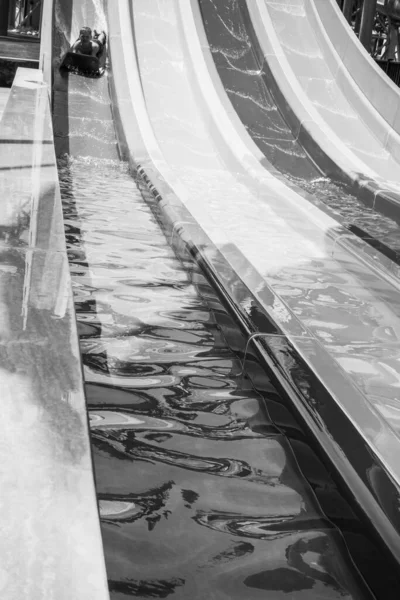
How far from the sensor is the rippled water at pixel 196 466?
124 centimetres

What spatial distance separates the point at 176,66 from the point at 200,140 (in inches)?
47.8

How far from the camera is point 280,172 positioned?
17.8 ft

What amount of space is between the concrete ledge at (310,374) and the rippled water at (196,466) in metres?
0.05

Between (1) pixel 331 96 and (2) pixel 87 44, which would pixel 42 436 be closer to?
(1) pixel 331 96

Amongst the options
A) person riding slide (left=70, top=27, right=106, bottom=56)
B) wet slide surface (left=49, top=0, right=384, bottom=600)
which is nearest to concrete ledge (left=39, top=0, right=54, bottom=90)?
person riding slide (left=70, top=27, right=106, bottom=56)

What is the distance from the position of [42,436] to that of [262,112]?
18.6ft

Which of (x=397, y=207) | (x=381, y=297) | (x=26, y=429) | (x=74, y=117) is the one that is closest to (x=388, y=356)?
(x=381, y=297)

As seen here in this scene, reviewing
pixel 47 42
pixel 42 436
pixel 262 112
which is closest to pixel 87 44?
pixel 47 42

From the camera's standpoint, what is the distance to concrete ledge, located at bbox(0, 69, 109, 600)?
0.66 m

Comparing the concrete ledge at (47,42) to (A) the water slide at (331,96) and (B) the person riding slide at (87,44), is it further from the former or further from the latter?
(A) the water slide at (331,96)

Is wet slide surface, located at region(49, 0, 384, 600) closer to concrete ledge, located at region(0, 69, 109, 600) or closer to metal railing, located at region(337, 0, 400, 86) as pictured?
concrete ledge, located at region(0, 69, 109, 600)

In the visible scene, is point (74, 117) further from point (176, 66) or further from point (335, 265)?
point (335, 265)

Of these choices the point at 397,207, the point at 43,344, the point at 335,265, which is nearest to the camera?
the point at 43,344

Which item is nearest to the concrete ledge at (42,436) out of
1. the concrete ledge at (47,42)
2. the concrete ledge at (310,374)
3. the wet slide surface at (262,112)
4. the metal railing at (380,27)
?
the concrete ledge at (310,374)
